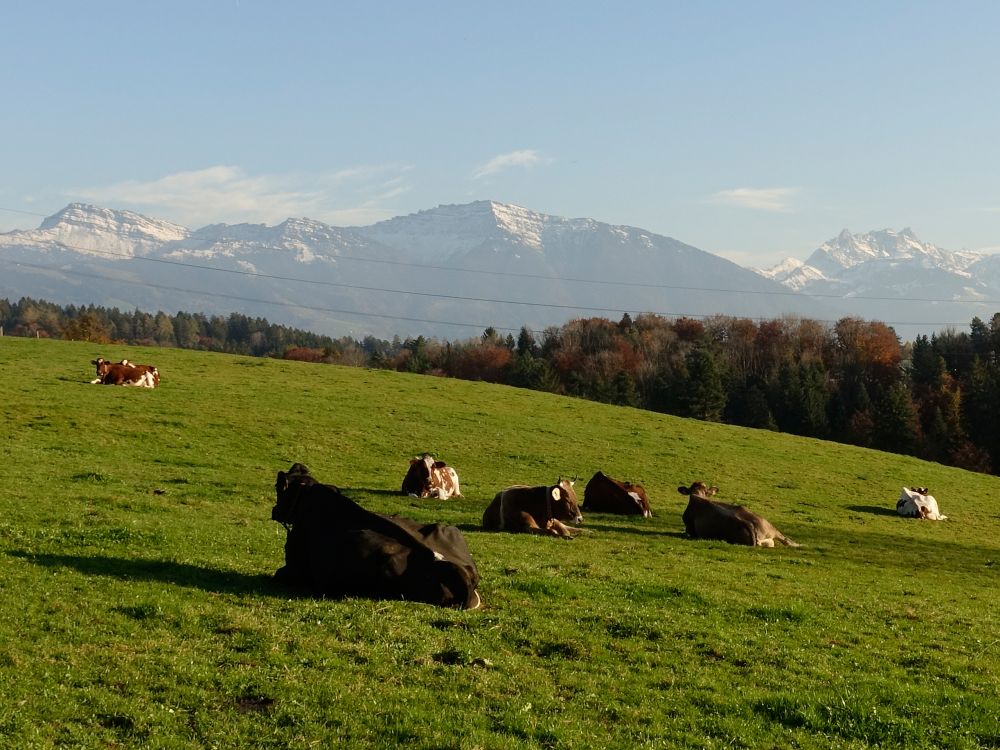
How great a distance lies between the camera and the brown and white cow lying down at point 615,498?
25.0 meters

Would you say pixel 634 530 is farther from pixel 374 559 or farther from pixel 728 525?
pixel 374 559

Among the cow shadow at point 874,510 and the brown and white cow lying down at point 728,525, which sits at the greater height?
the brown and white cow lying down at point 728,525

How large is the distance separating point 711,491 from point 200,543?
1908 cm

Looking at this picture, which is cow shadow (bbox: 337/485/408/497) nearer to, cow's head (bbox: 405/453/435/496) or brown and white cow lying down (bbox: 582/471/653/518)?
cow's head (bbox: 405/453/435/496)

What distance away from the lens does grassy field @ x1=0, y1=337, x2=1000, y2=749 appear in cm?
763

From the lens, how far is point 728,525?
21.2 metres

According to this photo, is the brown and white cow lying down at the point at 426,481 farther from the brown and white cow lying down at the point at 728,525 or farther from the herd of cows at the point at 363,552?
the herd of cows at the point at 363,552

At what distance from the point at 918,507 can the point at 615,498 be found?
1301cm

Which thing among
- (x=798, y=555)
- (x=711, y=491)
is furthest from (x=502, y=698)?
(x=711, y=491)

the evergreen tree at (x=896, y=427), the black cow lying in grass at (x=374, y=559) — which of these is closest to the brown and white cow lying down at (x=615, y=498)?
the black cow lying in grass at (x=374, y=559)

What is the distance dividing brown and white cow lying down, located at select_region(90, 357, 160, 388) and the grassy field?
39.1ft

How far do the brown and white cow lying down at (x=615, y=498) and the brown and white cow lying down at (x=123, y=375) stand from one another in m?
22.4


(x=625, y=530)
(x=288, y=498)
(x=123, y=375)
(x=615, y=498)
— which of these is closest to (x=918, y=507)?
(x=615, y=498)

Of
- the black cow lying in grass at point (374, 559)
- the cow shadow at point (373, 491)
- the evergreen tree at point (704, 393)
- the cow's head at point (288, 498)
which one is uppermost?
the evergreen tree at point (704, 393)
